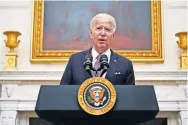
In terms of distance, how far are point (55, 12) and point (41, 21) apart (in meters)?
0.25

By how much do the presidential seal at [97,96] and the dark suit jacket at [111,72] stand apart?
0.65ft

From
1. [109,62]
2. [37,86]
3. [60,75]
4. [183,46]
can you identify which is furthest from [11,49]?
[109,62]

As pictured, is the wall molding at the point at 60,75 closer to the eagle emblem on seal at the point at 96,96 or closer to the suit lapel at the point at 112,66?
the suit lapel at the point at 112,66

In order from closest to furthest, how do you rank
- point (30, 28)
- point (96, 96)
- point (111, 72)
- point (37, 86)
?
point (96, 96) < point (111, 72) < point (37, 86) < point (30, 28)

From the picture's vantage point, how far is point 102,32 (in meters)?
1.78

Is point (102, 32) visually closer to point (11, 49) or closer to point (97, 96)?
point (97, 96)

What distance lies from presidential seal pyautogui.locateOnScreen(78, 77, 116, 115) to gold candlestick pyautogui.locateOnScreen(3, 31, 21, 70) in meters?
3.65

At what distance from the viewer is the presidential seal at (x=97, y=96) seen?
148 centimetres

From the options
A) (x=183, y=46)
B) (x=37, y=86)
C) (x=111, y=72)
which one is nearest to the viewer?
(x=111, y=72)

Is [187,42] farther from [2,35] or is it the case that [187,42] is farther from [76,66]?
[76,66]

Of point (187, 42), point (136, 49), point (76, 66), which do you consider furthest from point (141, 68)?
point (76, 66)

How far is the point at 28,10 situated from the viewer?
5449 millimetres

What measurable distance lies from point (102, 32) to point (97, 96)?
0.39 meters

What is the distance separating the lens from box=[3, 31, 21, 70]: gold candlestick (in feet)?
16.4
